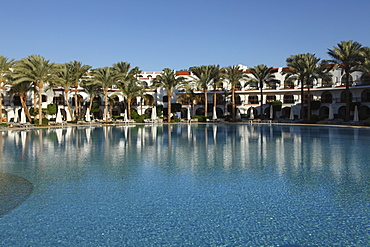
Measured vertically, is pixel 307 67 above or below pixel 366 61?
above

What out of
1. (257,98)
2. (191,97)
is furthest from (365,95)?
(191,97)

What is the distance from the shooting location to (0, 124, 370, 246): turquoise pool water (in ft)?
17.9

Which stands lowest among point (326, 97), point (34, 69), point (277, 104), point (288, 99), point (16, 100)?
point (277, 104)

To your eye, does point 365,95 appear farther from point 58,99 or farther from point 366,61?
point 58,99

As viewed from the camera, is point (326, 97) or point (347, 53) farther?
point (326, 97)

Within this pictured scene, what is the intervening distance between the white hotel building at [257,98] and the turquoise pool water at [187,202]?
121ft

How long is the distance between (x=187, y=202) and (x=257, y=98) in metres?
51.1

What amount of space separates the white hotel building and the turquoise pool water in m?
36.8

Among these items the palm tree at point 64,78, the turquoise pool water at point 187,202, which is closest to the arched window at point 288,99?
the palm tree at point 64,78

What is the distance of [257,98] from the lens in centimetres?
5650

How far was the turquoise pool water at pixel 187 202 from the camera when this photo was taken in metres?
5.46

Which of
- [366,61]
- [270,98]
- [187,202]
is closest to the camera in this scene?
[187,202]

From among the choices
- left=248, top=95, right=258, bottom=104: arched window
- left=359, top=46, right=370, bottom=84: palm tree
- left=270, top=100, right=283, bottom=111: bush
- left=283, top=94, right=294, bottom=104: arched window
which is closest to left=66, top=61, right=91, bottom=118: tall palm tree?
left=248, top=95, right=258, bottom=104: arched window

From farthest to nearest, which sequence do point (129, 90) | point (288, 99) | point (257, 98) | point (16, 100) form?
point (257, 98), point (288, 99), point (16, 100), point (129, 90)
